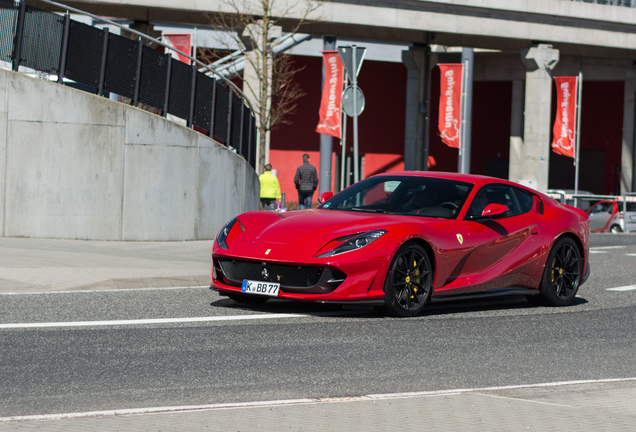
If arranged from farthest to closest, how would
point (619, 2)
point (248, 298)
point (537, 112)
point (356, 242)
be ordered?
point (619, 2) → point (537, 112) → point (248, 298) → point (356, 242)

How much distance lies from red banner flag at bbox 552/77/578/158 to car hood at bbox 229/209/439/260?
30.5 meters

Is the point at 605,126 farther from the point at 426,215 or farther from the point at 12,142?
the point at 426,215

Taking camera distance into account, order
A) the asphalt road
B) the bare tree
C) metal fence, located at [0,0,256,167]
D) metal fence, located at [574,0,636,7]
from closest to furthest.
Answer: the asphalt road → metal fence, located at [0,0,256,167] → the bare tree → metal fence, located at [574,0,636,7]

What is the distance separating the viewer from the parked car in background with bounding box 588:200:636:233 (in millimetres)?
34000

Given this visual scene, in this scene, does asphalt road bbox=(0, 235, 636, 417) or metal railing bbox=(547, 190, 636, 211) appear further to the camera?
metal railing bbox=(547, 190, 636, 211)

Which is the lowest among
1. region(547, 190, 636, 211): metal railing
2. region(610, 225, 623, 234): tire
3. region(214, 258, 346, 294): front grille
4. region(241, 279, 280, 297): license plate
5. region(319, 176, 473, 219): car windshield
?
region(241, 279, 280, 297): license plate

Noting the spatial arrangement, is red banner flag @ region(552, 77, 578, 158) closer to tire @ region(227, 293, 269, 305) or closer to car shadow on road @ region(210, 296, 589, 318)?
car shadow on road @ region(210, 296, 589, 318)

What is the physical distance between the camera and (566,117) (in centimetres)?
3903

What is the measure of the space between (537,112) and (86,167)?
2504 centimetres

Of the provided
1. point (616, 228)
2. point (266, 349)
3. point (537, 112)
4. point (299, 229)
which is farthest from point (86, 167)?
point (537, 112)

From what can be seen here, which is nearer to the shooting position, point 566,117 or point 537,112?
point 537,112

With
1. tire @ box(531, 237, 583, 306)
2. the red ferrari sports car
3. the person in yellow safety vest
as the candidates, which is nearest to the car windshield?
the red ferrari sports car

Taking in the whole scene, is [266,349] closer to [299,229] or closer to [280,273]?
[280,273]

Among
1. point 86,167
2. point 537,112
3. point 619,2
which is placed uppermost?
point 619,2
